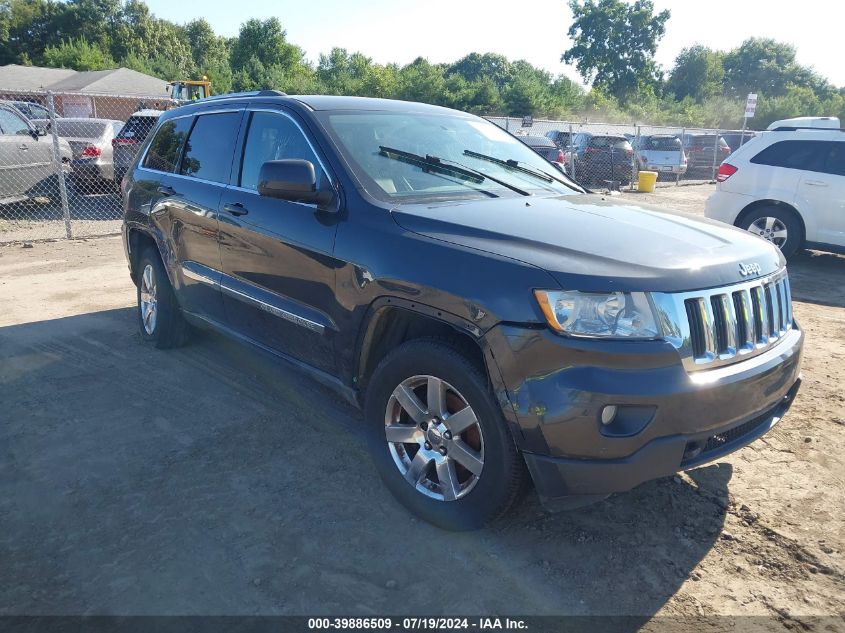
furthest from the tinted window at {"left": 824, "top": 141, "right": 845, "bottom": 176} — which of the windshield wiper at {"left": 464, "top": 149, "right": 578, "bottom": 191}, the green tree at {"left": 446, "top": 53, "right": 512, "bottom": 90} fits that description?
the green tree at {"left": 446, "top": 53, "right": 512, "bottom": 90}

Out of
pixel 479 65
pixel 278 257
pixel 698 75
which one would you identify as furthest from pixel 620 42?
pixel 278 257

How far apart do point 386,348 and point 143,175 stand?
324 cm

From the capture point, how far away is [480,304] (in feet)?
8.48

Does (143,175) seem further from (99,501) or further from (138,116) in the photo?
(138,116)

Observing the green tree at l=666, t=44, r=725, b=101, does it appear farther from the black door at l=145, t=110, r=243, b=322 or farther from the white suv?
the black door at l=145, t=110, r=243, b=322

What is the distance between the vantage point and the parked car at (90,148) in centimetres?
1350

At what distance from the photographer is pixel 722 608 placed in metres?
2.52

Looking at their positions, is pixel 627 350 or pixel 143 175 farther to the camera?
pixel 143 175

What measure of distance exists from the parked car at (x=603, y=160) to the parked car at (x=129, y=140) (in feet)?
37.3

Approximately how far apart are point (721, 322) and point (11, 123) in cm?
1277

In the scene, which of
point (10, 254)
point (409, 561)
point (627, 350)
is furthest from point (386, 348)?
point (10, 254)

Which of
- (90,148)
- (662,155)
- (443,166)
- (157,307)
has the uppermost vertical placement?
(90,148)

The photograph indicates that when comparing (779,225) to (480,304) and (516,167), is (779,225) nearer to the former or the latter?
(516,167)

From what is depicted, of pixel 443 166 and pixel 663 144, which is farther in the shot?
pixel 663 144
